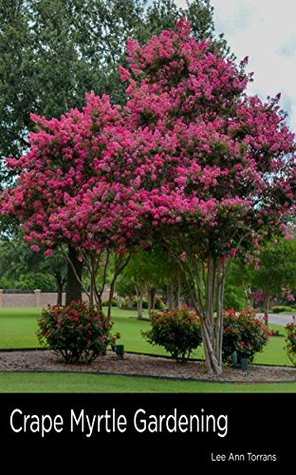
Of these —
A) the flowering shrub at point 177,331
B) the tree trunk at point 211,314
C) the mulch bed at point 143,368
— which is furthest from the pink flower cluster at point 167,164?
the mulch bed at point 143,368

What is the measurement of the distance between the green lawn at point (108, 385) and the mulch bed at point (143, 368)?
2.21ft

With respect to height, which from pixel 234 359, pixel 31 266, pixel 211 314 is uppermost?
pixel 31 266

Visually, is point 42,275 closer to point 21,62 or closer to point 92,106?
point 21,62

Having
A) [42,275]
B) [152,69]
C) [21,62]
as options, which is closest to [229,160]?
[152,69]

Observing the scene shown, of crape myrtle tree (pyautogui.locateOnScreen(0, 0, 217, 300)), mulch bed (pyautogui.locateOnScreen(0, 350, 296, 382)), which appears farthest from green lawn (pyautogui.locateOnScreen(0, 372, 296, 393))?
crape myrtle tree (pyautogui.locateOnScreen(0, 0, 217, 300))

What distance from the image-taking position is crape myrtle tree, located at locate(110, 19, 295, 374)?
12.4 m

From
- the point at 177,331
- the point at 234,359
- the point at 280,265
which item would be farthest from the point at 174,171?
the point at 280,265

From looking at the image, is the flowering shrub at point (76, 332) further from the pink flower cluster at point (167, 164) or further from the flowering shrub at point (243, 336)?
the flowering shrub at point (243, 336)

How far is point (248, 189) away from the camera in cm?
1335

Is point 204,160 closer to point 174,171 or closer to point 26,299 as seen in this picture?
point 174,171

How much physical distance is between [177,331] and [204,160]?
14.7ft

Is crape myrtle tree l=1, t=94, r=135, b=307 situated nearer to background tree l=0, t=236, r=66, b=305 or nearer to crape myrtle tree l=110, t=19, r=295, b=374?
crape myrtle tree l=110, t=19, r=295, b=374

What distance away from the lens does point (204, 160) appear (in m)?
13.1

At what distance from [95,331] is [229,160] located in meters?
4.51
